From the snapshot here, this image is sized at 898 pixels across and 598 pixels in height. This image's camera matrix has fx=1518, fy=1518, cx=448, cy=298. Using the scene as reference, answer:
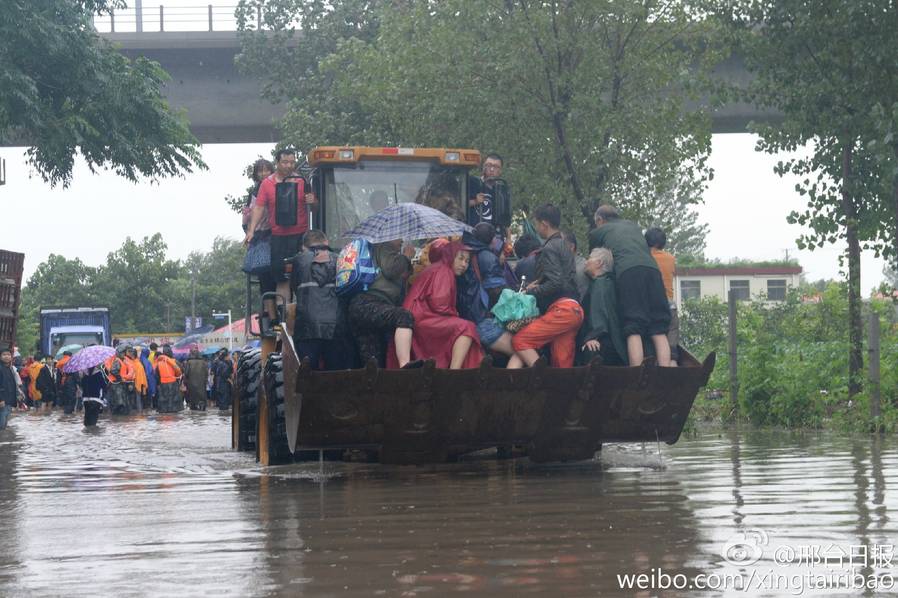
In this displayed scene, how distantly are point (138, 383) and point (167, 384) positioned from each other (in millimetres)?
2095

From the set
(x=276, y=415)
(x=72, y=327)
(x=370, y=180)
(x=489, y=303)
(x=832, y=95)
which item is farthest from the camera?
(x=72, y=327)

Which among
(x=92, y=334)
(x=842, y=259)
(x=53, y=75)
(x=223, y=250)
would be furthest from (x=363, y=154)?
(x=223, y=250)

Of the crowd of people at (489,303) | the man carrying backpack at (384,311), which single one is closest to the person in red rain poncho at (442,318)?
the crowd of people at (489,303)

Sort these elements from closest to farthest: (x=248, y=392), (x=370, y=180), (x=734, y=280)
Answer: (x=370, y=180), (x=248, y=392), (x=734, y=280)

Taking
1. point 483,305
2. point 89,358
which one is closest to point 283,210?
point 483,305

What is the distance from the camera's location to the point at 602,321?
43.1 ft

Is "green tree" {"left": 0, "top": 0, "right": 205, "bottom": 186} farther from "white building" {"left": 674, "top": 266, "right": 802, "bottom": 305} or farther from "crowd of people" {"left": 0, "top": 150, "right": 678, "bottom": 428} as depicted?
"white building" {"left": 674, "top": 266, "right": 802, "bottom": 305}

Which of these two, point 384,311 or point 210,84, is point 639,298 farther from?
point 210,84

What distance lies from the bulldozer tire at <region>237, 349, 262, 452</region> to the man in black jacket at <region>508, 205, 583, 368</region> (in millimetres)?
3654

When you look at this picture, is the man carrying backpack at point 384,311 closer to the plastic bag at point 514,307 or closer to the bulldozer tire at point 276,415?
the plastic bag at point 514,307

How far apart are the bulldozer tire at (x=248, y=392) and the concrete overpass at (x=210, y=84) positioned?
2421cm

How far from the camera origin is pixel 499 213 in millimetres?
15328

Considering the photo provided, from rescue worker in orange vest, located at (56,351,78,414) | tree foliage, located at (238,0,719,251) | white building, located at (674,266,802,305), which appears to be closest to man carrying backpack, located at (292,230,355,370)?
tree foliage, located at (238,0,719,251)

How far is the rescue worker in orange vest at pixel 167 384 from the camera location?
128 ft
